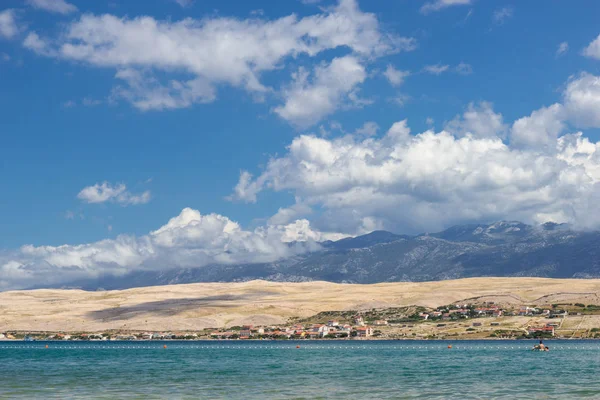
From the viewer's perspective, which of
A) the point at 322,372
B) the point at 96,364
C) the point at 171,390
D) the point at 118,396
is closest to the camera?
the point at 118,396

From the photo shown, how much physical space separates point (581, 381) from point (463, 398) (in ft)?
71.2

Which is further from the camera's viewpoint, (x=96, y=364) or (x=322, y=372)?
(x=96, y=364)

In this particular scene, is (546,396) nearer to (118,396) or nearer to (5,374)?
(118,396)

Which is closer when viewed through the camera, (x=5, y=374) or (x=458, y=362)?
(x=5, y=374)

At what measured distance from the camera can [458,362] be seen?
376 feet

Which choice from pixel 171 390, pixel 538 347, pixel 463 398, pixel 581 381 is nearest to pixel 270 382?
pixel 171 390

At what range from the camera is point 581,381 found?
3113 inches

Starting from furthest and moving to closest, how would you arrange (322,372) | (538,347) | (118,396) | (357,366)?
(538,347)
(357,366)
(322,372)
(118,396)

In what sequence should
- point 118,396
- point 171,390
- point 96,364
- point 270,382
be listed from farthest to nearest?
point 96,364 → point 270,382 → point 171,390 → point 118,396

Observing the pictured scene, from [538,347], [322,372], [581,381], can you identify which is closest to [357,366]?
[322,372]

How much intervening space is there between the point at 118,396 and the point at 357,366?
47.1 metres

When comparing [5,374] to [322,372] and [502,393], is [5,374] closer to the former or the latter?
[322,372]

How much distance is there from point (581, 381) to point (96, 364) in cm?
7573

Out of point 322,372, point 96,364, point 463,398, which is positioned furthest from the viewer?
point 96,364
